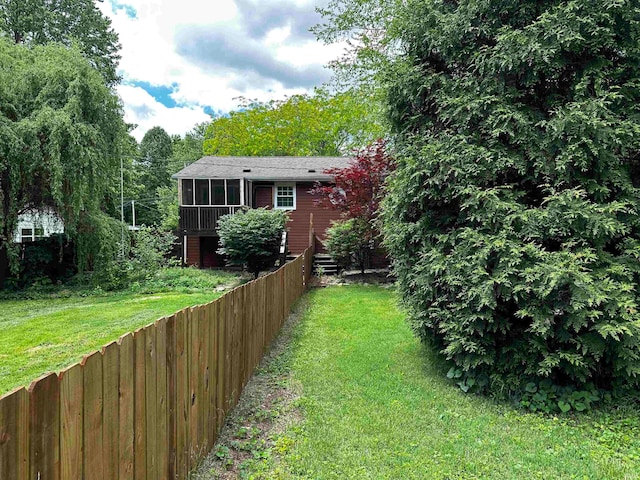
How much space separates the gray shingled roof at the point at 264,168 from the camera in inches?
693

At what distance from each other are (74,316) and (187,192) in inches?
417

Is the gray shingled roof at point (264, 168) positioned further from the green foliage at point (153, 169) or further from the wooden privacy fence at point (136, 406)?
the green foliage at point (153, 169)

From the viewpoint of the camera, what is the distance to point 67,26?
23.7m

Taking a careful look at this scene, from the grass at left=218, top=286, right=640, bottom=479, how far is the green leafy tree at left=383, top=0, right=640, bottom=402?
41 centimetres

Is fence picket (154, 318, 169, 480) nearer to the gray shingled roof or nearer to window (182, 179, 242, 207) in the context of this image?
the gray shingled roof

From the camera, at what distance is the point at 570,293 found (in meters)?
3.45

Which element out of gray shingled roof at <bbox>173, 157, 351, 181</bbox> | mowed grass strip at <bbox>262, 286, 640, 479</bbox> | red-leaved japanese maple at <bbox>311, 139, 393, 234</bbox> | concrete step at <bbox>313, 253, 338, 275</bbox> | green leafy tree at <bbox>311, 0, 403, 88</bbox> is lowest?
mowed grass strip at <bbox>262, 286, 640, 479</bbox>

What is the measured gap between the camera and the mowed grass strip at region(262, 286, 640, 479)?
2711mm

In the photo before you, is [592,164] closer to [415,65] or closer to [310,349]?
[415,65]

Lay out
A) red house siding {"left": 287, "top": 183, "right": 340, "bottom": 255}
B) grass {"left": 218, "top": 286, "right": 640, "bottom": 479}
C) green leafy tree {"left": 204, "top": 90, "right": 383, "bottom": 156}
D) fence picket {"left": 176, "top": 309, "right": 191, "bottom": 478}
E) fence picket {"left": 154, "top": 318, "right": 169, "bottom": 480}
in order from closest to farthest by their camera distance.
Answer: fence picket {"left": 154, "top": 318, "right": 169, "bottom": 480}, fence picket {"left": 176, "top": 309, "right": 191, "bottom": 478}, grass {"left": 218, "top": 286, "right": 640, "bottom": 479}, red house siding {"left": 287, "top": 183, "right": 340, "bottom": 255}, green leafy tree {"left": 204, "top": 90, "right": 383, "bottom": 156}

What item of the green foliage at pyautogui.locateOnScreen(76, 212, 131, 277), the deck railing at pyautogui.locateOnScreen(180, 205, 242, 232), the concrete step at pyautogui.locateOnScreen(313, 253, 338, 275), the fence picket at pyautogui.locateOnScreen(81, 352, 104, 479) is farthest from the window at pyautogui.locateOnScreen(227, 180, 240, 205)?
the fence picket at pyautogui.locateOnScreen(81, 352, 104, 479)

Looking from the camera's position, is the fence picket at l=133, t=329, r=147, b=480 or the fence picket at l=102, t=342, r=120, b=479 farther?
the fence picket at l=133, t=329, r=147, b=480

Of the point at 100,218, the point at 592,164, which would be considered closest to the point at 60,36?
the point at 100,218

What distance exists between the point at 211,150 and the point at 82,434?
1381 inches
